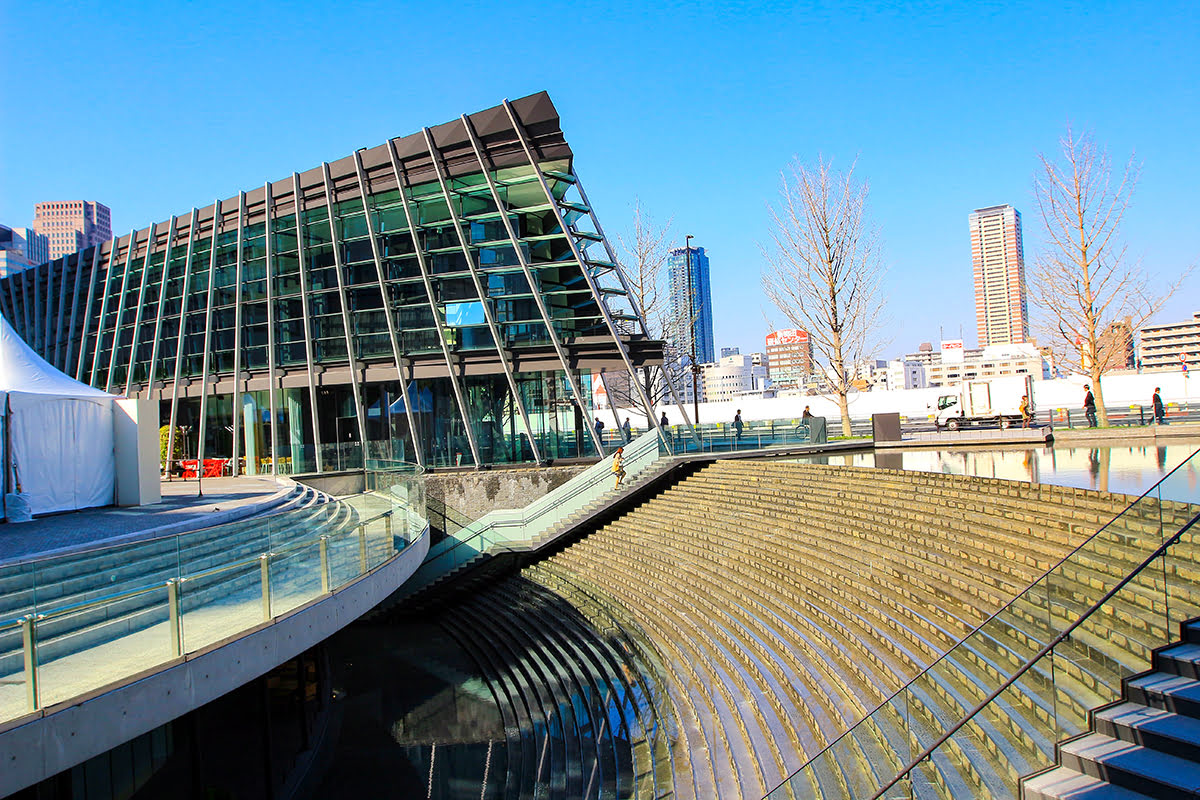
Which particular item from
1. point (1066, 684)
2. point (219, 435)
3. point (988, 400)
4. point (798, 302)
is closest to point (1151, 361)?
point (988, 400)

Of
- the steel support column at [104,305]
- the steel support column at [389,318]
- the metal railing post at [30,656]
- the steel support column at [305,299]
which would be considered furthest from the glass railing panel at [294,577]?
the steel support column at [104,305]

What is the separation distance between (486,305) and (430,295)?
2244 millimetres

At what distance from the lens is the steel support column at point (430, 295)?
28.5 metres

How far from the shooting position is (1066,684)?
5469 millimetres

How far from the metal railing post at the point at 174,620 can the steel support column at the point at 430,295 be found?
798 inches

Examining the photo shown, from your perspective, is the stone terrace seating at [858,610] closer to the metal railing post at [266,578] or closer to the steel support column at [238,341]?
the metal railing post at [266,578]

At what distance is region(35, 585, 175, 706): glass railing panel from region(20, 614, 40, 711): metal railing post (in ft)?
0.11

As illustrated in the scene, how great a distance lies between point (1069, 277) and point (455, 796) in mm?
26288

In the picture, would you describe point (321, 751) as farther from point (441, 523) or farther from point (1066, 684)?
point (1066, 684)

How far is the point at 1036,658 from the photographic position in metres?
5.46

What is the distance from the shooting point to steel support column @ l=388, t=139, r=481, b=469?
28453 millimetres

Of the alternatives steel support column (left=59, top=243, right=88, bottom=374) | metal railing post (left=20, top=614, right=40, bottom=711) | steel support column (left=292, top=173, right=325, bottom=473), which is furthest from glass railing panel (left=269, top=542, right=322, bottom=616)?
steel support column (left=59, top=243, right=88, bottom=374)

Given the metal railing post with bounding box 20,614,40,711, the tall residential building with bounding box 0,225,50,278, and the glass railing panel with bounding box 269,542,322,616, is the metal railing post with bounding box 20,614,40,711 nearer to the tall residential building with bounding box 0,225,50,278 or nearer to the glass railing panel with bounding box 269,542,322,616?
the glass railing panel with bounding box 269,542,322,616

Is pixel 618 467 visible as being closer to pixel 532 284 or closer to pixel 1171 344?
pixel 532 284
